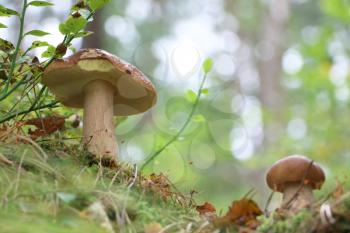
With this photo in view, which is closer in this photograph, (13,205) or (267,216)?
(13,205)

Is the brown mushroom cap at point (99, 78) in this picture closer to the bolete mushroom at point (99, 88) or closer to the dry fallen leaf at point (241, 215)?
the bolete mushroom at point (99, 88)

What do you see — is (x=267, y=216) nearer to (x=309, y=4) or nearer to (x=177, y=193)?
(x=177, y=193)

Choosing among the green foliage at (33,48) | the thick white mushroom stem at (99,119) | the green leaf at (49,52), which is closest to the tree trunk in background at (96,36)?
the thick white mushroom stem at (99,119)

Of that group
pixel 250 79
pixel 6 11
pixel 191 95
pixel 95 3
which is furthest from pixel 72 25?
pixel 250 79

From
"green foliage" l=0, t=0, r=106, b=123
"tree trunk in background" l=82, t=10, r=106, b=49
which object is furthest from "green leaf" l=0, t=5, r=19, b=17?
"tree trunk in background" l=82, t=10, r=106, b=49

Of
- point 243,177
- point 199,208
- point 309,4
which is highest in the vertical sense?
point 309,4

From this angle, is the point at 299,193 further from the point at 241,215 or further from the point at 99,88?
the point at 99,88

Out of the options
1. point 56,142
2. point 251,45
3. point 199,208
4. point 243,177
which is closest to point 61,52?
point 56,142
